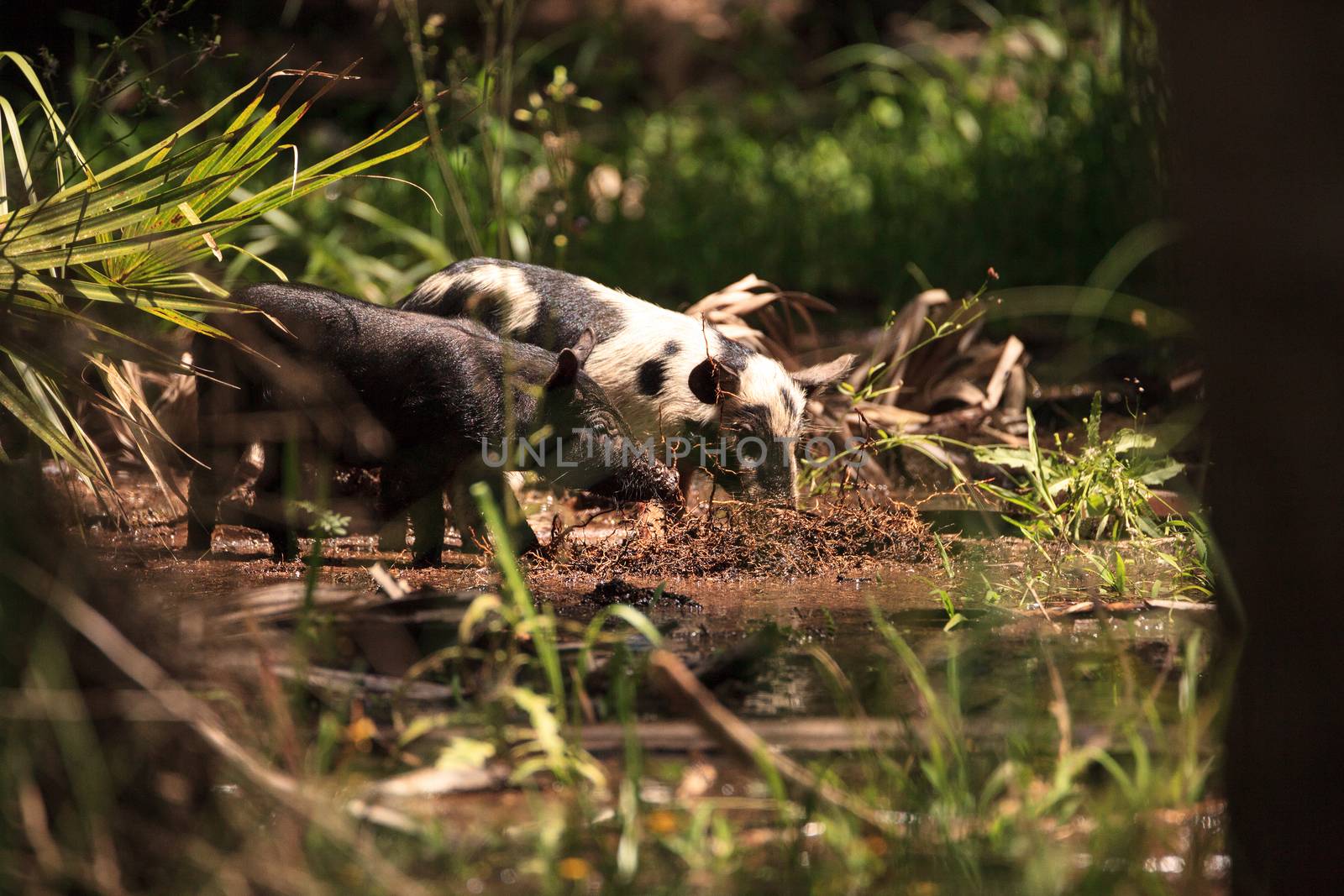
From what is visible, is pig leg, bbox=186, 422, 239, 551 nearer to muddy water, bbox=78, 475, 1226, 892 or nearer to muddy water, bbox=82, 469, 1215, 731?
muddy water, bbox=82, 469, 1215, 731

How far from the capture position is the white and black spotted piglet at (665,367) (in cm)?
559

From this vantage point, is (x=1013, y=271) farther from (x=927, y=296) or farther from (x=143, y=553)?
(x=143, y=553)

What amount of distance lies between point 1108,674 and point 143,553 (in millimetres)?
3428

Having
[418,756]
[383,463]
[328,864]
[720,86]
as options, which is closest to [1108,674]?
[418,756]

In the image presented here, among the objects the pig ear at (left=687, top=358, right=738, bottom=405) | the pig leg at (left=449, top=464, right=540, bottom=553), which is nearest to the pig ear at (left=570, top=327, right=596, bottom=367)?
the pig ear at (left=687, top=358, right=738, bottom=405)

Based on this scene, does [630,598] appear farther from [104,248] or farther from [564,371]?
[104,248]

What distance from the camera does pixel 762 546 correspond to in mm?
4805

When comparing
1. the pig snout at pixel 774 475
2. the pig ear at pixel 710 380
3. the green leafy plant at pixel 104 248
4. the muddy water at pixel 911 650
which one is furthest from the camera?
the pig snout at pixel 774 475

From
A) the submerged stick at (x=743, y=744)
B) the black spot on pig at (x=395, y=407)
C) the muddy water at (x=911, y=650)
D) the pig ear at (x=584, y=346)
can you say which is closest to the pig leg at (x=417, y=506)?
the black spot on pig at (x=395, y=407)

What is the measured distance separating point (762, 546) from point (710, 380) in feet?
3.13

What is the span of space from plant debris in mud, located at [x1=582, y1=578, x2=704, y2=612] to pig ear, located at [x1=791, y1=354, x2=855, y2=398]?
183 cm

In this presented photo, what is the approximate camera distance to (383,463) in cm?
533

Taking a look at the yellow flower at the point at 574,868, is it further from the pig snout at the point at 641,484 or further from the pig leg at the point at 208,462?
the pig leg at the point at 208,462

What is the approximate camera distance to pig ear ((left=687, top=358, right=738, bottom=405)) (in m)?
5.44
